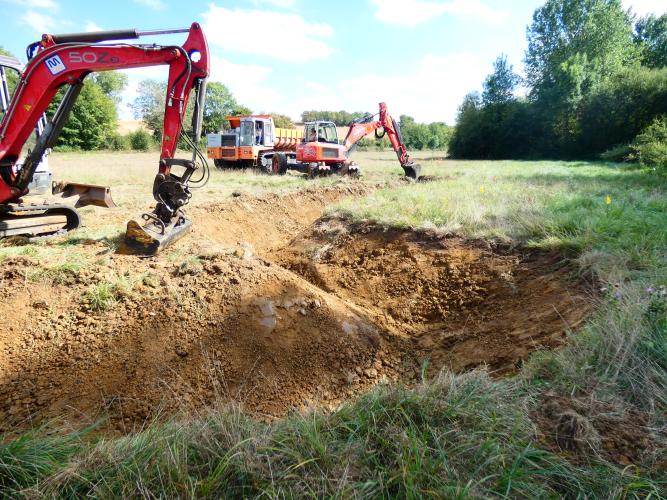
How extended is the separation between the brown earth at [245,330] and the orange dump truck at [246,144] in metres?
12.8

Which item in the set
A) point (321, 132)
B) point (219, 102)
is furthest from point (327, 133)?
point (219, 102)

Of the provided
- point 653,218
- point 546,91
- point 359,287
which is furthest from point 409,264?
point 546,91

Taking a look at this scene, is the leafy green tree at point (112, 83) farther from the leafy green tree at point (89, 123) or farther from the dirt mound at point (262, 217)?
the dirt mound at point (262, 217)

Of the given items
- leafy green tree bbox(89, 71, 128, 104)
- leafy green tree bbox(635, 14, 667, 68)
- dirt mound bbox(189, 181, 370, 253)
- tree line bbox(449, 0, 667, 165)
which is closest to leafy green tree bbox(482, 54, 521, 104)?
tree line bbox(449, 0, 667, 165)

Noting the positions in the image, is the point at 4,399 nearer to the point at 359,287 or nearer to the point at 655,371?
the point at 359,287

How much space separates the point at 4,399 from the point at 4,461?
5.01ft

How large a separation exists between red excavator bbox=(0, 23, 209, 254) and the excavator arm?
10.2m

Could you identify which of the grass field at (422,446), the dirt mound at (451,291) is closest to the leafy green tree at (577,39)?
the dirt mound at (451,291)

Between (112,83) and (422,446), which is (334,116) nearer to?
(112,83)

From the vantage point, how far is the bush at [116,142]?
144 ft

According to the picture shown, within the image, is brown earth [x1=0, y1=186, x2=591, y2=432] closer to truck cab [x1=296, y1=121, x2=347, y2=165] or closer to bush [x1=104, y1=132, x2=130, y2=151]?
truck cab [x1=296, y1=121, x2=347, y2=165]

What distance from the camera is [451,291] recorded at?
15.4 ft

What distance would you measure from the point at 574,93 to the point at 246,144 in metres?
25.1

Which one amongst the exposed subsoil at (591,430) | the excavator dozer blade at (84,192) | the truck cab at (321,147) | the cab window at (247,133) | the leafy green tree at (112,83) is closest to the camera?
the exposed subsoil at (591,430)
